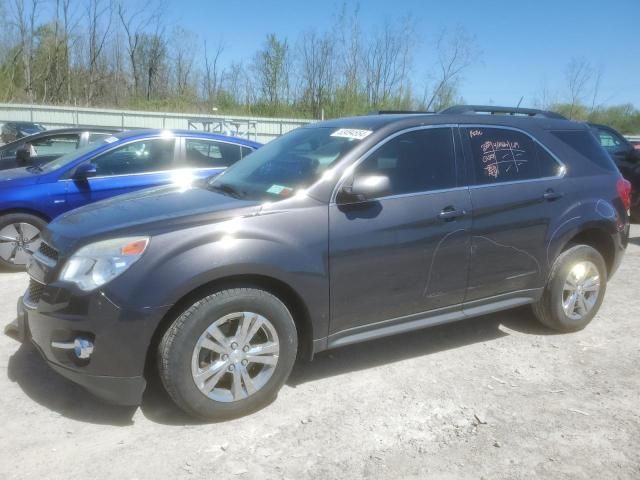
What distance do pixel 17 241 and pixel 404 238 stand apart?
443cm

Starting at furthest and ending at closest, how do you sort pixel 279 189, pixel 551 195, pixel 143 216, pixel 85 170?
pixel 85 170 → pixel 551 195 → pixel 279 189 → pixel 143 216

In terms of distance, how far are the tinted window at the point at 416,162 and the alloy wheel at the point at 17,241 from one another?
4.09 m

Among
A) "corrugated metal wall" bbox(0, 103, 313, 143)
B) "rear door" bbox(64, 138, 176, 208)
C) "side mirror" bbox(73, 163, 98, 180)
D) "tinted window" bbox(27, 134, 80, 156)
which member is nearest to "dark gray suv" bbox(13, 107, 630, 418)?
"side mirror" bbox(73, 163, 98, 180)

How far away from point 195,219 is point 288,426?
1269mm

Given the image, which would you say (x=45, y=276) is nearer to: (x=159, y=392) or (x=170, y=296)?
(x=170, y=296)

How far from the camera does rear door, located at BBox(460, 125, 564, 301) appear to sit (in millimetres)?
3736

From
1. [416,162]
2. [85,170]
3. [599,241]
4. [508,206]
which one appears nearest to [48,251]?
[416,162]

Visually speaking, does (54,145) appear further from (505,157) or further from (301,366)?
(505,157)

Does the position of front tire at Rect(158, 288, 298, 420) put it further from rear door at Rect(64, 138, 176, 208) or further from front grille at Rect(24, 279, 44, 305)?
rear door at Rect(64, 138, 176, 208)

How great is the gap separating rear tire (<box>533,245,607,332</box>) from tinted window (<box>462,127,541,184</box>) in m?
0.77

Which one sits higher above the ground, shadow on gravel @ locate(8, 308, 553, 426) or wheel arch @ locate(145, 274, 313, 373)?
wheel arch @ locate(145, 274, 313, 373)

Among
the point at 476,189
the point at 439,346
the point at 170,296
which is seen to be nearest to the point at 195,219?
the point at 170,296

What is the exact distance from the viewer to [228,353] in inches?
115

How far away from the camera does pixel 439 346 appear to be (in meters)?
4.16
